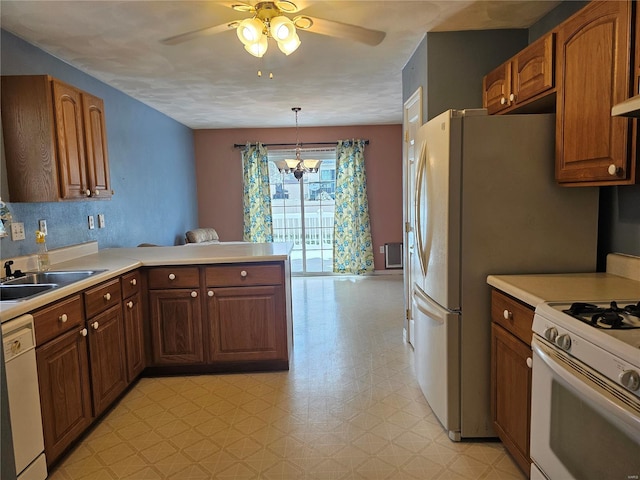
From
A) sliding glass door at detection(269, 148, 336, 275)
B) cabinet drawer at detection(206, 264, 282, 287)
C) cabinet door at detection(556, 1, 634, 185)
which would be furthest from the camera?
sliding glass door at detection(269, 148, 336, 275)

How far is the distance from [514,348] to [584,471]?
0.58 m

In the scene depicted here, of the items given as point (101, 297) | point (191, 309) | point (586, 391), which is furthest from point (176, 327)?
point (586, 391)

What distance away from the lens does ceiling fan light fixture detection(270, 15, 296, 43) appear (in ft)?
7.04

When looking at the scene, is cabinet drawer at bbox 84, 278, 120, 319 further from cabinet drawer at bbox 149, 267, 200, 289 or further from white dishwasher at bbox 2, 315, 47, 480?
white dishwasher at bbox 2, 315, 47, 480

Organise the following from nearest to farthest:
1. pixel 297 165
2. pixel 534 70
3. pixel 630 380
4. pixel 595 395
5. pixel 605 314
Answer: pixel 630 380 → pixel 595 395 → pixel 605 314 → pixel 534 70 → pixel 297 165

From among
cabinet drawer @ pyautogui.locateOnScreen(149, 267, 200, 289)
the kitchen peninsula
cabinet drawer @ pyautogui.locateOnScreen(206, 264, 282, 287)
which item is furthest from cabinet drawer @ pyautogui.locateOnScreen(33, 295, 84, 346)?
cabinet drawer @ pyautogui.locateOnScreen(206, 264, 282, 287)

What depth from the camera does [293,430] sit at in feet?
7.87

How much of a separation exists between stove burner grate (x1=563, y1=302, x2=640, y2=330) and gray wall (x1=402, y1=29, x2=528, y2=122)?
74.1 inches

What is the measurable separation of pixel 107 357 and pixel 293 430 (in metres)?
1.19

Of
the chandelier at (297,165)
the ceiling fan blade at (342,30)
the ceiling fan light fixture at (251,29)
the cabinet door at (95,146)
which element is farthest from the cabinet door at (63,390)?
the chandelier at (297,165)

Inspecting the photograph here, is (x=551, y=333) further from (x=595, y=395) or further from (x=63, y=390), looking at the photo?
A: (x=63, y=390)

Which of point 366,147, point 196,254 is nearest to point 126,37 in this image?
point 196,254

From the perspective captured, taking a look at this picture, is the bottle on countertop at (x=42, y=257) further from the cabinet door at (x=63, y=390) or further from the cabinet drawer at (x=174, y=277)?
the cabinet door at (x=63, y=390)

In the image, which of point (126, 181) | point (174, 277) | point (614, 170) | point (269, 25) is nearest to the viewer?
point (614, 170)
